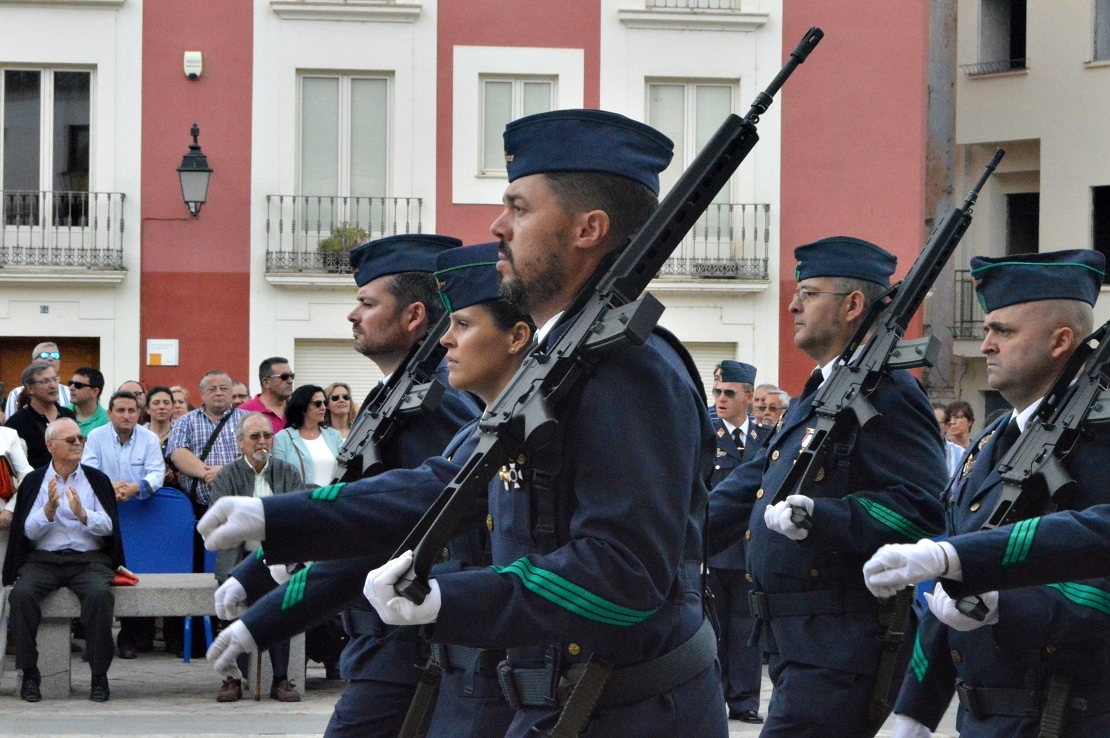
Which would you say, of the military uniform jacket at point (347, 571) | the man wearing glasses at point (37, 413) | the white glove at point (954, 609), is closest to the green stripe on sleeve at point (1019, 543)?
the white glove at point (954, 609)

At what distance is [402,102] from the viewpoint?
19453mm

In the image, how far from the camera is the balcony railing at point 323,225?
1931cm

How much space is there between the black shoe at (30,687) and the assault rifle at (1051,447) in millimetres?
6844

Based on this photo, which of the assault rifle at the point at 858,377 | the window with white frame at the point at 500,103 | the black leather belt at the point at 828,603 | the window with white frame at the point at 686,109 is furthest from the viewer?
the window with white frame at the point at 686,109

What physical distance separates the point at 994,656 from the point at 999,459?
673mm

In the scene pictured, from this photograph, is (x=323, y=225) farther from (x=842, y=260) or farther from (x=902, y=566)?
(x=902, y=566)

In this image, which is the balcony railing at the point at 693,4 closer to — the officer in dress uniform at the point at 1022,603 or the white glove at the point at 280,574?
the officer in dress uniform at the point at 1022,603

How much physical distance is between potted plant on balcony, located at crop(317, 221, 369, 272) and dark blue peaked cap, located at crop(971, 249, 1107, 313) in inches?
559

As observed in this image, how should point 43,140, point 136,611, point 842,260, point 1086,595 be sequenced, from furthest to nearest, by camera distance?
1. point 43,140
2. point 136,611
3. point 842,260
4. point 1086,595

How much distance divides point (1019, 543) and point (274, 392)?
9.13 m

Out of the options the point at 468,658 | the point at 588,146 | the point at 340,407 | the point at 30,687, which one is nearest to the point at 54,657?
the point at 30,687

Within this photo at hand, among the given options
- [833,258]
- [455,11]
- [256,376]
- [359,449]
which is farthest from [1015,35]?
[359,449]

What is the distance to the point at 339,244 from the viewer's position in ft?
63.3

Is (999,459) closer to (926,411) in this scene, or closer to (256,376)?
(926,411)
